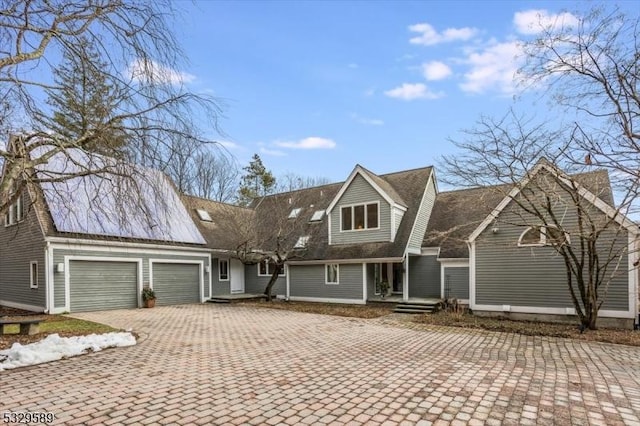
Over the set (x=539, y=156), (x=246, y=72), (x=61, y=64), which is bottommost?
(x=539, y=156)

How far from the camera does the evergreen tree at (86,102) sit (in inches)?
235

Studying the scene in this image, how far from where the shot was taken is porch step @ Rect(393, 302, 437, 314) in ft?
47.5

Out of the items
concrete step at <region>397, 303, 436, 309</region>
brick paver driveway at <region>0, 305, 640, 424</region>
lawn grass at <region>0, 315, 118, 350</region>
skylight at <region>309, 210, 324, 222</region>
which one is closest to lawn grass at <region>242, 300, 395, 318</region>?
concrete step at <region>397, 303, 436, 309</region>

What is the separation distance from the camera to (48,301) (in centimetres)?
1294

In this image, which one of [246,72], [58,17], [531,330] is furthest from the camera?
[531,330]

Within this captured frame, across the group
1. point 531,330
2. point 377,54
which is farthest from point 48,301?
point 531,330

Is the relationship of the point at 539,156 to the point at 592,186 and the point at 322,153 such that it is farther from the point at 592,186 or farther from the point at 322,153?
the point at 322,153

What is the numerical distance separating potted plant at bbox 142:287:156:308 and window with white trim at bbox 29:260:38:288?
12.1 feet

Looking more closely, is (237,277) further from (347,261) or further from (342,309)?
(342,309)

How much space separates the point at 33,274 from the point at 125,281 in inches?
123

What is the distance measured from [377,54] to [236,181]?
2115 centimetres

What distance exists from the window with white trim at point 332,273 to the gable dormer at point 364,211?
3.73 ft

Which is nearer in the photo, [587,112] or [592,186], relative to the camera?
[587,112]

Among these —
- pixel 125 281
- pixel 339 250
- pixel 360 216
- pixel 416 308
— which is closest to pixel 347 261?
pixel 339 250
